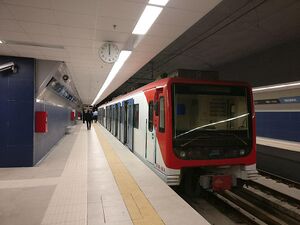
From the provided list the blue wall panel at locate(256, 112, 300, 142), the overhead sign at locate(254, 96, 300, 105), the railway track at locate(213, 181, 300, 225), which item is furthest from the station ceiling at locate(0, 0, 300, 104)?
the railway track at locate(213, 181, 300, 225)

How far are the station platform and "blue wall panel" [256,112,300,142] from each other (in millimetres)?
5916

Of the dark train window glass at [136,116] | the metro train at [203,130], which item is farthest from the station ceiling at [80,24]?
the dark train window glass at [136,116]

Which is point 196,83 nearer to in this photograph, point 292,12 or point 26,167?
point 292,12

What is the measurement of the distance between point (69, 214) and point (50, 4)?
2821 mm

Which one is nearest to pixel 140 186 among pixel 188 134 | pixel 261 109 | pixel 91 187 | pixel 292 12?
pixel 91 187

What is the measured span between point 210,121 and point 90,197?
2.41 m

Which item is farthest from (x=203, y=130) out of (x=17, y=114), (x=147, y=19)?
(x=17, y=114)

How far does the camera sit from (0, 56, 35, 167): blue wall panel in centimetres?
553

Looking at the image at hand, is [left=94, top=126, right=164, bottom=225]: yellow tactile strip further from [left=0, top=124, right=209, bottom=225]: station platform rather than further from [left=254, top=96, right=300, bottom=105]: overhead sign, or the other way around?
[left=254, top=96, right=300, bottom=105]: overhead sign

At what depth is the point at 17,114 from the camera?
5.59m

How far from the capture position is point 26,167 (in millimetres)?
5605

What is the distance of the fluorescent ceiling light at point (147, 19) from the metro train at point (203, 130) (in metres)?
1.00

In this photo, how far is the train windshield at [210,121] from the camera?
402 centimetres

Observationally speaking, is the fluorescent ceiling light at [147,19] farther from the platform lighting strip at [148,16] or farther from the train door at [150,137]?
the train door at [150,137]
